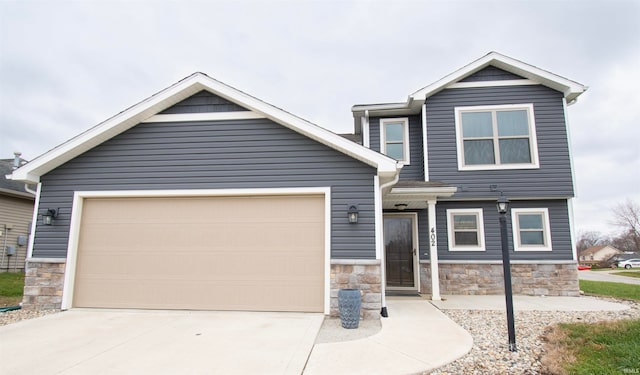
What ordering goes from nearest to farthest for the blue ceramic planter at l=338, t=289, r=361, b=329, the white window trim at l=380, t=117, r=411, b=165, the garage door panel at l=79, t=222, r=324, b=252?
the blue ceramic planter at l=338, t=289, r=361, b=329
the garage door panel at l=79, t=222, r=324, b=252
the white window trim at l=380, t=117, r=411, b=165

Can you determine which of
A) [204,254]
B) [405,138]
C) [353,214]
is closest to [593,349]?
[353,214]

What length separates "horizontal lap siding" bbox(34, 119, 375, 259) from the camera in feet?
21.1

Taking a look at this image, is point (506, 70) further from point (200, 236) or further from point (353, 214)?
point (200, 236)

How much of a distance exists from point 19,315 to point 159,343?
3.94m

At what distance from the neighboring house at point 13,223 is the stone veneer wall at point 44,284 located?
8.50m

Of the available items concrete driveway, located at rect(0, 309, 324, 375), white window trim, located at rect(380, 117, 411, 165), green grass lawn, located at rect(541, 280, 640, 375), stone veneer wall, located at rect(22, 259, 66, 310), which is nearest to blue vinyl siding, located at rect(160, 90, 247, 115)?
stone veneer wall, located at rect(22, 259, 66, 310)

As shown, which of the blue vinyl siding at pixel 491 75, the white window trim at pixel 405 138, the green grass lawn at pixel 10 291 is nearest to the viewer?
the green grass lawn at pixel 10 291

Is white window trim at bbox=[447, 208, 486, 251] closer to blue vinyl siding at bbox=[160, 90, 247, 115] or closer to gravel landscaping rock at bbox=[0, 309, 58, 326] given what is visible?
blue vinyl siding at bbox=[160, 90, 247, 115]

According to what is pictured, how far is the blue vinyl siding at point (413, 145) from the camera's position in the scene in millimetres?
9906

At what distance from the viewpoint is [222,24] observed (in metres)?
11.9

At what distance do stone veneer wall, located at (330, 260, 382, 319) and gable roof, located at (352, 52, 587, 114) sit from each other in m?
5.35

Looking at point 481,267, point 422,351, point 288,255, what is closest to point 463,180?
point 481,267

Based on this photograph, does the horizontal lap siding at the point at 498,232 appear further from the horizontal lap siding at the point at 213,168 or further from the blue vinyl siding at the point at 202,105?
the blue vinyl siding at the point at 202,105

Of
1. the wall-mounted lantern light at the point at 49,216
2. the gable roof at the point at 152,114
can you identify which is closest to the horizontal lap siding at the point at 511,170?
the gable roof at the point at 152,114
